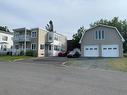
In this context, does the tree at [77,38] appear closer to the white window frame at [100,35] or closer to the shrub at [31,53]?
the shrub at [31,53]

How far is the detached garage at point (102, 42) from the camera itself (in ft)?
113

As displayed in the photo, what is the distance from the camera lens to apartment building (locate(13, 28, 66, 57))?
141 feet

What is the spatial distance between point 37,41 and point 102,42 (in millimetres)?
14944

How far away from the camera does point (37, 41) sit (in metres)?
42.7

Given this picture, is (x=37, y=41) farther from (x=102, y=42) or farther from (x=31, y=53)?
(x=102, y=42)

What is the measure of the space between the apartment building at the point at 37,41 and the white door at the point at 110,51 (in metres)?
14.0

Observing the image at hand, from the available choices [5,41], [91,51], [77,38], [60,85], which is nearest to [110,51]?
[91,51]

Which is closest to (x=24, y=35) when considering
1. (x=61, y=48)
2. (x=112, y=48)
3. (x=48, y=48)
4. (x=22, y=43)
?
(x=22, y=43)

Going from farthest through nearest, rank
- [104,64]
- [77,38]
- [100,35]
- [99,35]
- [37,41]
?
1. [77,38]
2. [37,41]
3. [99,35]
4. [100,35]
5. [104,64]

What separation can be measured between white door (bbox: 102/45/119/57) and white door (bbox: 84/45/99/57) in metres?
1.36

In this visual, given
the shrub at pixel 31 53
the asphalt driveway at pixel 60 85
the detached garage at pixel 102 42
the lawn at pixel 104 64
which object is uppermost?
the detached garage at pixel 102 42

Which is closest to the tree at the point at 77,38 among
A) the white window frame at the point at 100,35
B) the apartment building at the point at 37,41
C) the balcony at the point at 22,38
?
the apartment building at the point at 37,41

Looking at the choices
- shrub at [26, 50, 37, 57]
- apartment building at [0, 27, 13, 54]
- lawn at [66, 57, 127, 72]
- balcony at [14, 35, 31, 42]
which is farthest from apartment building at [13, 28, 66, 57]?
lawn at [66, 57, 127, 72]

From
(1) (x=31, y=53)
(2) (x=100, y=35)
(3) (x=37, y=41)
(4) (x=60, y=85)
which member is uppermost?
(2) (x=100, y=35)
